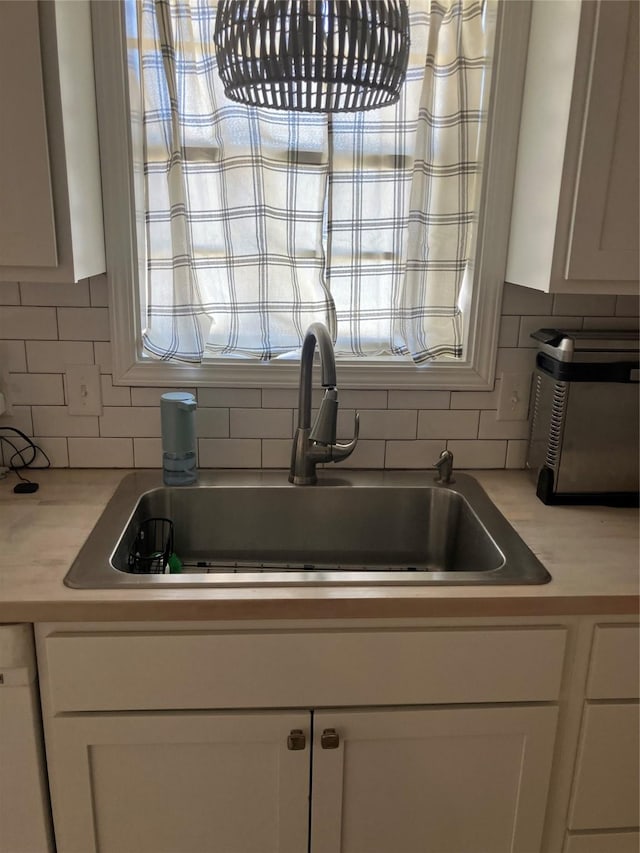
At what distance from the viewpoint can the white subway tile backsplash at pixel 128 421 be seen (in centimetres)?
173

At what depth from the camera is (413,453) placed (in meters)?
1.80

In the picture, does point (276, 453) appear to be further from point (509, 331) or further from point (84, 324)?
point (509, 331)

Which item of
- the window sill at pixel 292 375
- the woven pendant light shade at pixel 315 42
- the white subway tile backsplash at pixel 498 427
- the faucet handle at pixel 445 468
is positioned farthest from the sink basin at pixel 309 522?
the woven pendant light shade at pixel 315 42

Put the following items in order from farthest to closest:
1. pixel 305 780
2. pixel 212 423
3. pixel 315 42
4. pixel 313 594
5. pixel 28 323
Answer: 1. pixel 212 423
2. pixel 28 323
3. pixel 305 780
4. pixel 313 594
5. pixel 315 42

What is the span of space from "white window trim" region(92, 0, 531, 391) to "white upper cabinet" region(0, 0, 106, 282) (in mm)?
80

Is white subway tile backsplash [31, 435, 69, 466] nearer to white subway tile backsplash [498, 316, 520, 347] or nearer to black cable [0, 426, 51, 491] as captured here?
black cable [0, 426, 51, 491]

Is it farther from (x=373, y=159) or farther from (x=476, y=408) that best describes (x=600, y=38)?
(x=476, y=408)

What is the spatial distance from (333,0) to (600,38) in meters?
0.55

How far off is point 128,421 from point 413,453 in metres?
0.74

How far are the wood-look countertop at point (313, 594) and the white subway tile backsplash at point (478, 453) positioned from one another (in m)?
0.38

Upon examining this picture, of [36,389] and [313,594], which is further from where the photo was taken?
[36,389]

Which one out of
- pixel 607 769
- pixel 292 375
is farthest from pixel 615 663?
pixel 292 375

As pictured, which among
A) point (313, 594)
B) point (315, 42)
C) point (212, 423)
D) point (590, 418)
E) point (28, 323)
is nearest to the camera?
point (315, 42)

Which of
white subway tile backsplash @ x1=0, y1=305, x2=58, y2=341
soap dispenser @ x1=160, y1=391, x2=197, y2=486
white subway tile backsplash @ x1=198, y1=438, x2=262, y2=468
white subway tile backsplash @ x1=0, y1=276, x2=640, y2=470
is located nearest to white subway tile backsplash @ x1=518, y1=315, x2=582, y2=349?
white subway tile backsplash @ x1=0, y1=276, x2=640, y2=470
